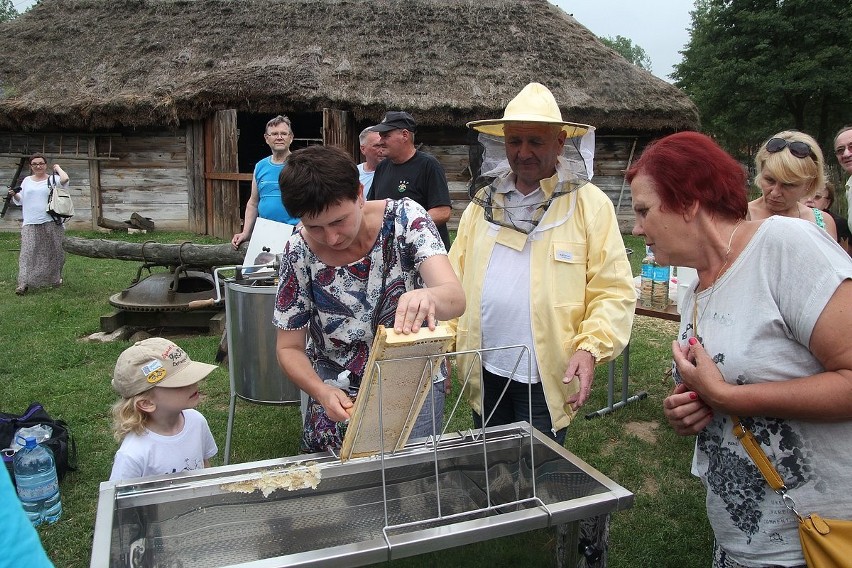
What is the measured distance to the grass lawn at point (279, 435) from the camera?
9.59 ft

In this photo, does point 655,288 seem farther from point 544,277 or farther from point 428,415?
point 428,415

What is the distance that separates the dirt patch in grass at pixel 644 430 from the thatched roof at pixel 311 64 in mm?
8911

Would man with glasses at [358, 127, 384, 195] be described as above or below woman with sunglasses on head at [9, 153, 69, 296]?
above

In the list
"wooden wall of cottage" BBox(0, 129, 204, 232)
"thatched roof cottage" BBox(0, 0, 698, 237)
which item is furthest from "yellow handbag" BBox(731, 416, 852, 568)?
"wooden wall of cottage" BBox(0, 129, 204, 232)

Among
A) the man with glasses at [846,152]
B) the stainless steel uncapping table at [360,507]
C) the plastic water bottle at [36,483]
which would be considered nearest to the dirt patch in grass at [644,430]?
the man with glasses at [846,152]

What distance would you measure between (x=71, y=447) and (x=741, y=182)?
12.6 feet

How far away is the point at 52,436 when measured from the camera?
11.7 ft

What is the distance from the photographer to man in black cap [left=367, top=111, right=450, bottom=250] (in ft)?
14.5

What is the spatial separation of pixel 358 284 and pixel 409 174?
2618mm

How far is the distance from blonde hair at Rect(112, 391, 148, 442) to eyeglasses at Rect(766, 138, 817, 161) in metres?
3.20

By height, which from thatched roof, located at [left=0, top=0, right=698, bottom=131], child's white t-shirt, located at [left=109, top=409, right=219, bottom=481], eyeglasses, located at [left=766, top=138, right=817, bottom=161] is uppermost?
thatched roof, located at [left=0, top=0, right=698, bottom=131]

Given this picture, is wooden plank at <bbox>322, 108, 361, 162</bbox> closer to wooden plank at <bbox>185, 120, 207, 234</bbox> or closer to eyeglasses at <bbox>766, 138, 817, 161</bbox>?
wooden plank at <bbox>185, 120, 207, 234</bbox>

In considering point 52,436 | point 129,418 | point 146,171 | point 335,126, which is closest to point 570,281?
point 129,418

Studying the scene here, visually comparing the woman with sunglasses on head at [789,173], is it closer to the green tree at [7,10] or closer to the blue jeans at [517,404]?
the blue jeans at [517,404]
